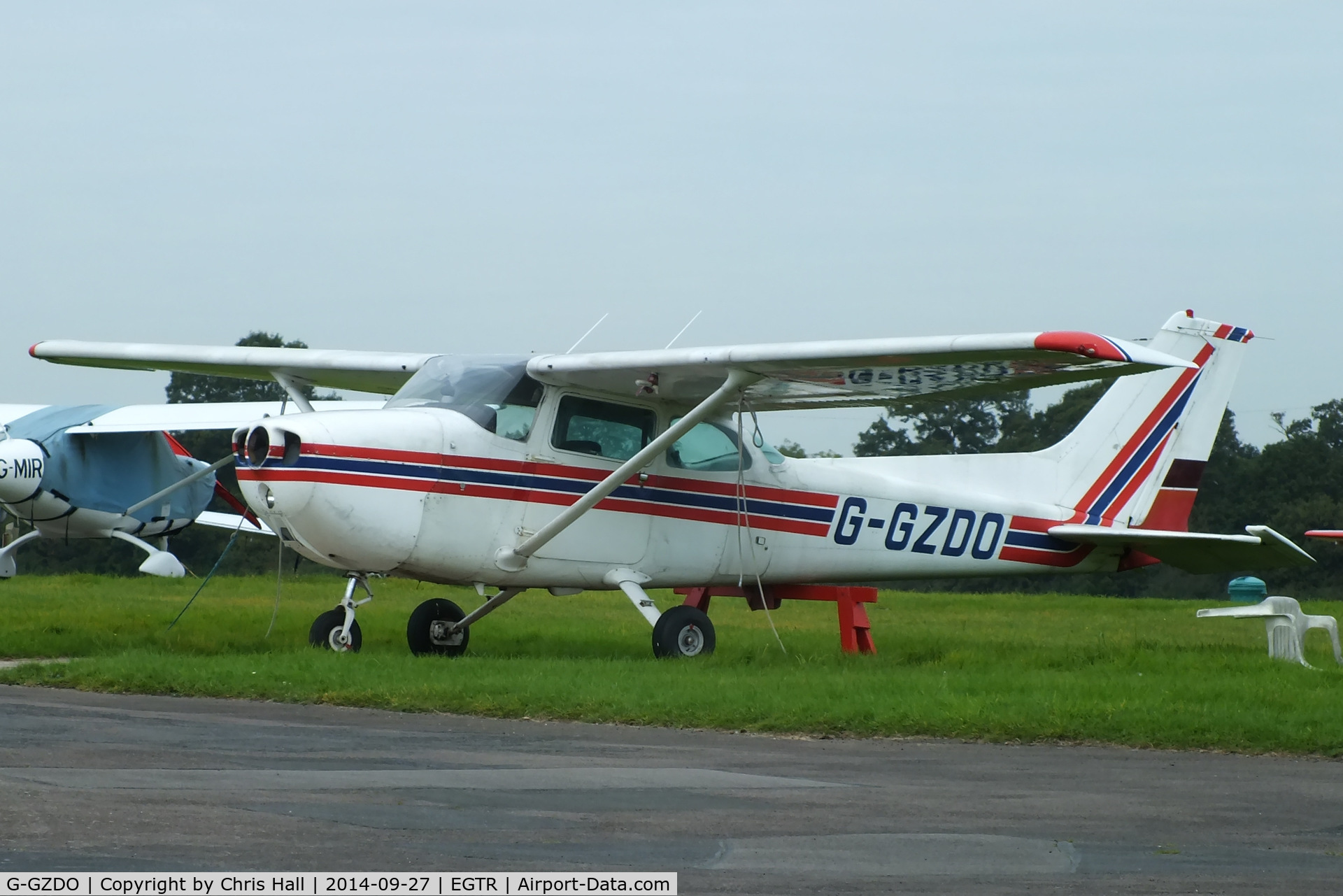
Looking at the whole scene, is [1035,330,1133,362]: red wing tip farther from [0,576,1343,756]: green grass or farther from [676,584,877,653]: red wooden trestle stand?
[676,584,877,653]: red wooden trestle stand

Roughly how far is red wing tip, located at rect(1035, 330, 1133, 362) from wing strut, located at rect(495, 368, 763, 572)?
8.68 feet

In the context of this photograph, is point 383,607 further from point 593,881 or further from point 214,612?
point 593,881

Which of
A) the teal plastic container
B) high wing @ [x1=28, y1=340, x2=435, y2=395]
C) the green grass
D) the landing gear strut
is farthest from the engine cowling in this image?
the teal plastic container

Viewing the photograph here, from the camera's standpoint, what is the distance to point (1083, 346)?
1088 centimetres

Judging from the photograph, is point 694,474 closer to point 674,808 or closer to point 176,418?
point 674,808

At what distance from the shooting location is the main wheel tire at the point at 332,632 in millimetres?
13250

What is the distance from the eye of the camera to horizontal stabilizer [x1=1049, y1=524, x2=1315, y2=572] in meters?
14.8

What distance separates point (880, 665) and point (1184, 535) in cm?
460

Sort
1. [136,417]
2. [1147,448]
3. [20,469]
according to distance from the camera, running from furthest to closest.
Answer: [136,417] < [20,469] < [1147,448]

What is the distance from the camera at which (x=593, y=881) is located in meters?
4.52

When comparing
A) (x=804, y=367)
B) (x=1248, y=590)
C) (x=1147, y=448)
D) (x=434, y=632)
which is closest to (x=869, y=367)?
(x=804, y=367)

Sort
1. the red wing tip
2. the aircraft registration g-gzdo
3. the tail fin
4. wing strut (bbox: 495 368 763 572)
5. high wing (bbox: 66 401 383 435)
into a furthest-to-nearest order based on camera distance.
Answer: high wing (bbox: 66 401 383 435) < the tail fin < wing strut (bbox: 495 368 763 572) < the aircraft registration g-gzdo < the red wing tip

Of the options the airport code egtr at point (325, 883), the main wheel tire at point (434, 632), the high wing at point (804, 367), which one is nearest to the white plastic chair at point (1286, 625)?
the high wing at point (804, 367)

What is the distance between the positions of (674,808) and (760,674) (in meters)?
5.43
